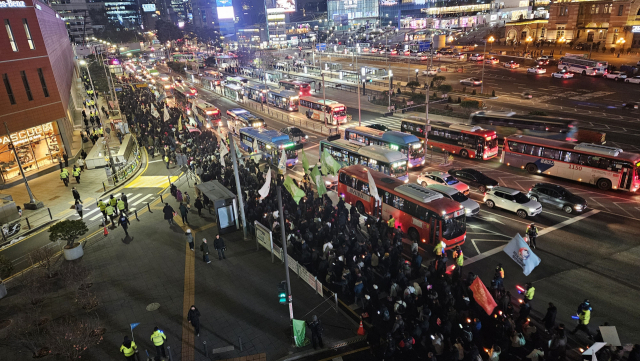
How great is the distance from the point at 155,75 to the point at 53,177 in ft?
212

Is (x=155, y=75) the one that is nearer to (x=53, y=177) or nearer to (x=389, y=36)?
(x=53, y=177)

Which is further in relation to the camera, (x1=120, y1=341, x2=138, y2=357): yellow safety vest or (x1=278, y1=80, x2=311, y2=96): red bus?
(x1=278, y1=80, x2=311, y2=96): red bus

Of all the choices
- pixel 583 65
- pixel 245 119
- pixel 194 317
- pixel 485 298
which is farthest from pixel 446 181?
pixel 583 65

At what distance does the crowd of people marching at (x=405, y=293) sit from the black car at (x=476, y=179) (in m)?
8.93

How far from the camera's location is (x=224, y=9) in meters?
165

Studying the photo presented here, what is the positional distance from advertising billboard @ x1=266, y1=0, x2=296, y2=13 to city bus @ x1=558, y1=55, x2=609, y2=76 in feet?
367

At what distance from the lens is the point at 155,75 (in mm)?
90312

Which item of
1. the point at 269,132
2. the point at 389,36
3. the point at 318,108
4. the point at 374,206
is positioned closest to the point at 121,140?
the point at 269,132

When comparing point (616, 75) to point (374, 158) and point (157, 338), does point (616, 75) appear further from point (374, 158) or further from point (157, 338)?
point (157, 338)

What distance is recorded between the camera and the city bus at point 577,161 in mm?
24047

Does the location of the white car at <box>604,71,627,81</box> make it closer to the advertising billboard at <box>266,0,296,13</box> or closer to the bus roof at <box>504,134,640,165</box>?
the bus roof at <box>504,134,640,165</box>

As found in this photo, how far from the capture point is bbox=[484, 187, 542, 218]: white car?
2183 cm

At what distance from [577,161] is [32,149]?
142 feet

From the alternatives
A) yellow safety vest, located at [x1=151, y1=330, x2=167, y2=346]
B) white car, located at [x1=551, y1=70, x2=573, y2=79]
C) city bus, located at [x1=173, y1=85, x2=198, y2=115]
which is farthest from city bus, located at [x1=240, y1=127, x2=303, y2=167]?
white car, located at [x1=551, y1=70, x2=573, y2=79]
